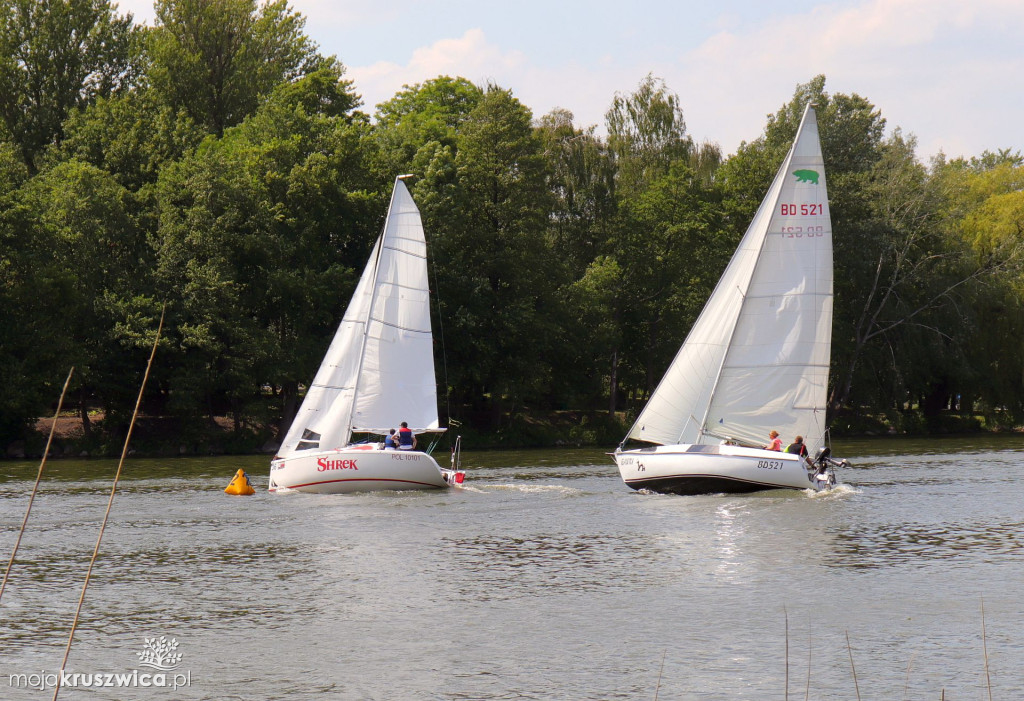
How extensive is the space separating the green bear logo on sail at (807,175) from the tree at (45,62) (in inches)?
1784

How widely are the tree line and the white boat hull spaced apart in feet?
88.2

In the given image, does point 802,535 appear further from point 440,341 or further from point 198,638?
point 440,341

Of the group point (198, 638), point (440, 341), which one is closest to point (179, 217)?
point (440, 341)

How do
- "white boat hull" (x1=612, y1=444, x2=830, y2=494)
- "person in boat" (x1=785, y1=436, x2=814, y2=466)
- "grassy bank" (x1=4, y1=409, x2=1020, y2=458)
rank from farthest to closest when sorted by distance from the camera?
"grassy bank" (x1=4, y1=409, x2=1020, y2=458) → "person in boat" (x1=785, y1=436, x2=814, y2=466) → "white boat hull" (x1=612, y1=444, x2=830, y2=494)

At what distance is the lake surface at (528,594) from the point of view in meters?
13.1

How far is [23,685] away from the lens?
12.7m

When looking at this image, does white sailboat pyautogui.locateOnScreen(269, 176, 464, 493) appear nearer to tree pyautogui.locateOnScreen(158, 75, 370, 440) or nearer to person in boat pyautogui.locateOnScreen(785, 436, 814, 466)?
person in boat pyautogui.locateOnScreen(785, 436, 814, 466)

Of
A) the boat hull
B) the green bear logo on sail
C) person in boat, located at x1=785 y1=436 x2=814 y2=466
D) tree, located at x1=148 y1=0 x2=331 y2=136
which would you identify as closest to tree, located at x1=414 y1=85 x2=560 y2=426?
tree, located at x1=148 y1=0 x2=331 y2=136

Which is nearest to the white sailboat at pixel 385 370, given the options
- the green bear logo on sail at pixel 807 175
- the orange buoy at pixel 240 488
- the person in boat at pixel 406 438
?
the person in boat at pixel 406 438

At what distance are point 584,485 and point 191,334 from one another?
24337 millimetres

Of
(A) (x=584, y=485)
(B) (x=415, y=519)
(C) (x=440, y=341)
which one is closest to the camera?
(B) (x=415, y=519)

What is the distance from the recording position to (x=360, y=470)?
32094mm

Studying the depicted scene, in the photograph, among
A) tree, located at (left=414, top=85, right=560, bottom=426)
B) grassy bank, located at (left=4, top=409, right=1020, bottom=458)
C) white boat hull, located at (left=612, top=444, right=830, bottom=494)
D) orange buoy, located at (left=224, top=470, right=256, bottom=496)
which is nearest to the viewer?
white boat hull, located at (left=612, top=444, right=830, bottom=494)

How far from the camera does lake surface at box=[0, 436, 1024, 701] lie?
13.1 meters
